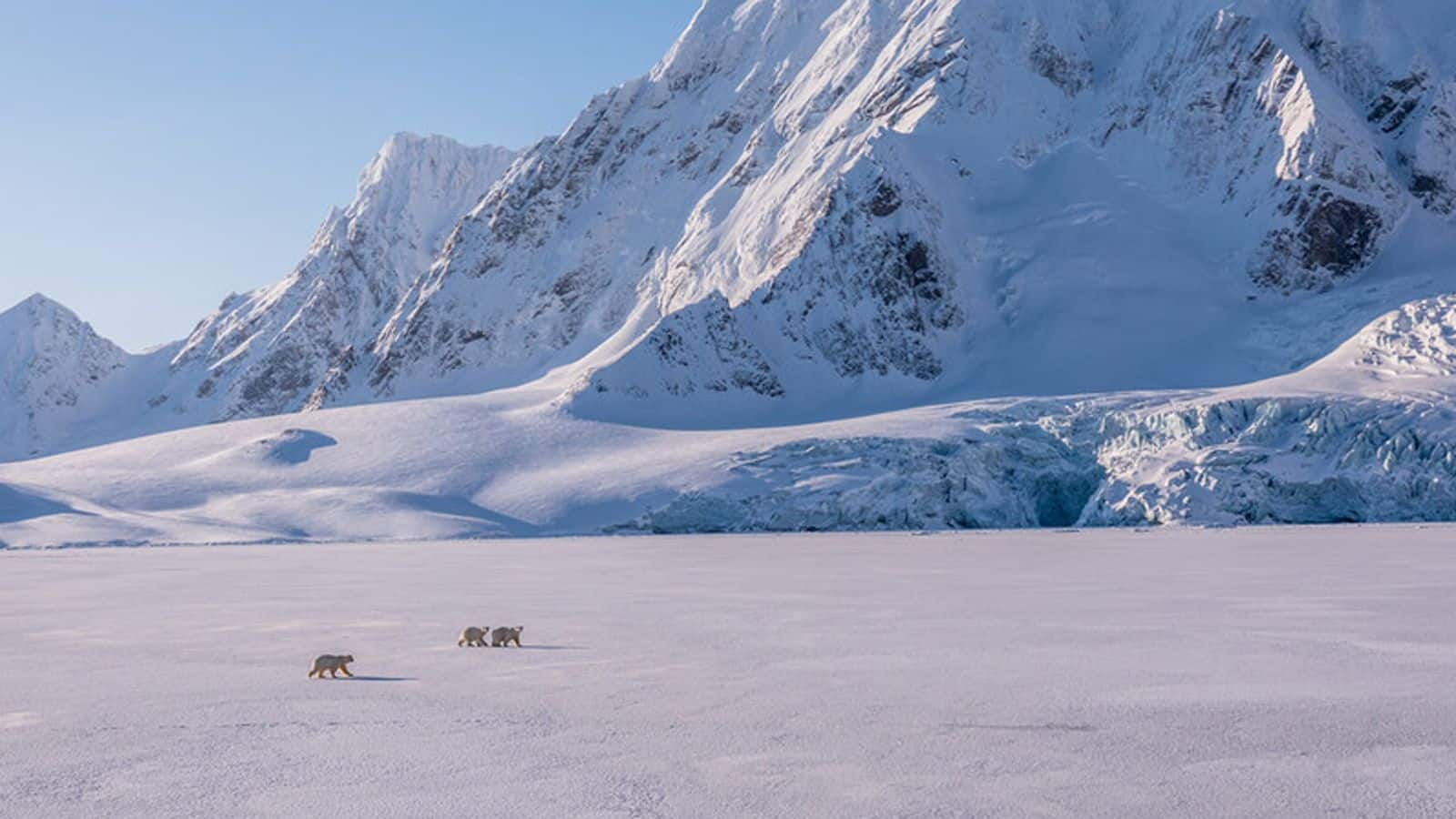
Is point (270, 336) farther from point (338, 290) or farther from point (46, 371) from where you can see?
point (46, 371)

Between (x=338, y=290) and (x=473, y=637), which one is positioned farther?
(x=338, y=290)

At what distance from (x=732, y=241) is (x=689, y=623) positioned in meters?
84.0

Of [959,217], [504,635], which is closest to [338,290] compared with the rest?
[959,217]

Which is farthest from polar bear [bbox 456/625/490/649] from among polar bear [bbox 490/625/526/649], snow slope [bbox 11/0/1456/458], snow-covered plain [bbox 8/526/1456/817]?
snow slope [bbox 11/0/1456/458]

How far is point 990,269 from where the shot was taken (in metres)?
91.1

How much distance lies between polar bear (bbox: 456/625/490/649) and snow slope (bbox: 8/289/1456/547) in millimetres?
38645

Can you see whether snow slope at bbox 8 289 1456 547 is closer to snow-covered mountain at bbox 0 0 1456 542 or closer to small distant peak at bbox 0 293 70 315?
snow-covered mountain at bbox 0 0 1456 542

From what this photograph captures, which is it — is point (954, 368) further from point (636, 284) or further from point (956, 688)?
point (956, 688)

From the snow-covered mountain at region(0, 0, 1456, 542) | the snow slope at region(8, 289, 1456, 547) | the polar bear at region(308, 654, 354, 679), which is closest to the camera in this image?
the polar bear at region(308, 654, 354, 679)

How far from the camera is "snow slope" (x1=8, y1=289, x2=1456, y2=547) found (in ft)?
172

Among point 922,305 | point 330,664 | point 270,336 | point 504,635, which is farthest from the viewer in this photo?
point 270,336

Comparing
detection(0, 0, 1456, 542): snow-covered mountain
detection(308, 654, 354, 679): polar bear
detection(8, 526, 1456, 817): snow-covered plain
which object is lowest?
detection(8, 526, 1456, 817): snow-covered plain

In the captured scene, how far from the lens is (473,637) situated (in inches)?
590

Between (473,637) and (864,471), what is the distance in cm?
4304
